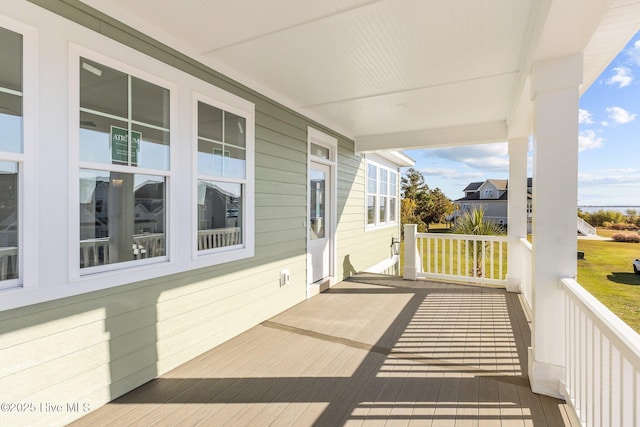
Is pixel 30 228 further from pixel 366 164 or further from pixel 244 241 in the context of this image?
pixel 366 164

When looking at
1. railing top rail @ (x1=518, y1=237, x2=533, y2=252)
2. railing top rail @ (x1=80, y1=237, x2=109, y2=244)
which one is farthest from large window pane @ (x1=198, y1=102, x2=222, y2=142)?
railing top rail @ (x1=518, y1=237, x2=533, y2=252)

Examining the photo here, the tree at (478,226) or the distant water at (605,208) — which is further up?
the distant water at (605,208)

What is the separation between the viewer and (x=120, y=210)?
2.57 metres

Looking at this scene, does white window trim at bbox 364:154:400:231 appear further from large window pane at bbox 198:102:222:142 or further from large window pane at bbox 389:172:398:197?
large window pane at bbox 198:102:222:142

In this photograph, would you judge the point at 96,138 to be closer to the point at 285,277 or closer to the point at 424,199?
the point at 285,277

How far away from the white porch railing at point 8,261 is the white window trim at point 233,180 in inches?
50.6

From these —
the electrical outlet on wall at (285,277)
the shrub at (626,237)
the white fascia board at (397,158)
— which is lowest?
the electrical outlet on wall at (285,277)

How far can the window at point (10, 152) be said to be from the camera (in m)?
1.91

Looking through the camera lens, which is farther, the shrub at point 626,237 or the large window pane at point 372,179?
the large window pane at point 372,179

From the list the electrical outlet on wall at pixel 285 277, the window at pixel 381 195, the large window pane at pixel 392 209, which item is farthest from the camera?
the large window pane at pixel 392 209

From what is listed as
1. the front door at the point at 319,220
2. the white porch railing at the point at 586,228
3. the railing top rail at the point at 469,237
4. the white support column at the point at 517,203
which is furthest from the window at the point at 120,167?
the white support column at the point at 517,203

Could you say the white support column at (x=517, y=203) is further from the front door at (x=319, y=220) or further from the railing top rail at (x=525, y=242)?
the front door at (x=319, y=220)

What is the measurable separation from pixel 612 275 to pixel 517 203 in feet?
9.29

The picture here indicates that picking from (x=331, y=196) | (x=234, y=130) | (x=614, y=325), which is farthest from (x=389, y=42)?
(x=331, y=196)
